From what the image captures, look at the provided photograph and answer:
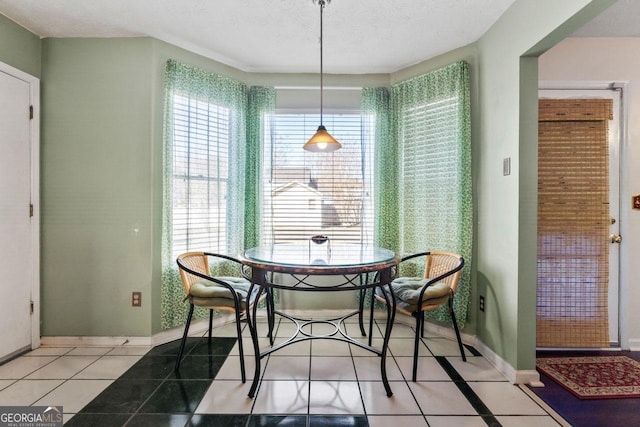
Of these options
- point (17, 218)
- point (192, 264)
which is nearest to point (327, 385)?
point (192, 264)

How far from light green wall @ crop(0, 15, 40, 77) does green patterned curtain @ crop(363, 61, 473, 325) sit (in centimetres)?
303

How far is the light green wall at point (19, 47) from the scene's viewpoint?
7.68 ft

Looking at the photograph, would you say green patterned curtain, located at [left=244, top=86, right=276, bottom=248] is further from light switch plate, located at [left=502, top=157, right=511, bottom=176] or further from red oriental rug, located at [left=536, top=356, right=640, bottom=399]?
red oriental rug, located at [left=536, top=356, right=640, bottom=399]

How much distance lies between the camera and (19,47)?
2.46 m

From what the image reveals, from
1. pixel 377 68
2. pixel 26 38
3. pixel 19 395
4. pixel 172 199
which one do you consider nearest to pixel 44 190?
pixel 172 199

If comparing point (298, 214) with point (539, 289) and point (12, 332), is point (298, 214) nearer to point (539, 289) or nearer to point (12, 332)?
point (539, 289)

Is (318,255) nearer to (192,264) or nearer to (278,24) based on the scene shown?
(192,264)

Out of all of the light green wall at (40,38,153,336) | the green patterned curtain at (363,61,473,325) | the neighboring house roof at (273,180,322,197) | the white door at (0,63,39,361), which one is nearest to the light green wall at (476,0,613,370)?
the green patterned curtain at (363,61,473,325)

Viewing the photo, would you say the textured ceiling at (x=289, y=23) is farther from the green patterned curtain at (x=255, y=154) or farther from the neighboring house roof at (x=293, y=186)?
the neighboring house roof at (x=293, y=186)

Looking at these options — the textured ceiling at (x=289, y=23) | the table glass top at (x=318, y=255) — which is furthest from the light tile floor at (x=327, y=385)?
the textured ceiling at (x=289, y=23)

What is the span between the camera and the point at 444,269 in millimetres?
2607

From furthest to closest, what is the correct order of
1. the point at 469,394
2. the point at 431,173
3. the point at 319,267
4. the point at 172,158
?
the point at 431,173
the point at 172,158
the point at 469,394
the point at 319,267

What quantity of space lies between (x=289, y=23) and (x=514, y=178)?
2134mm

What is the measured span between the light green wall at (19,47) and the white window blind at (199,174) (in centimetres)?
117
